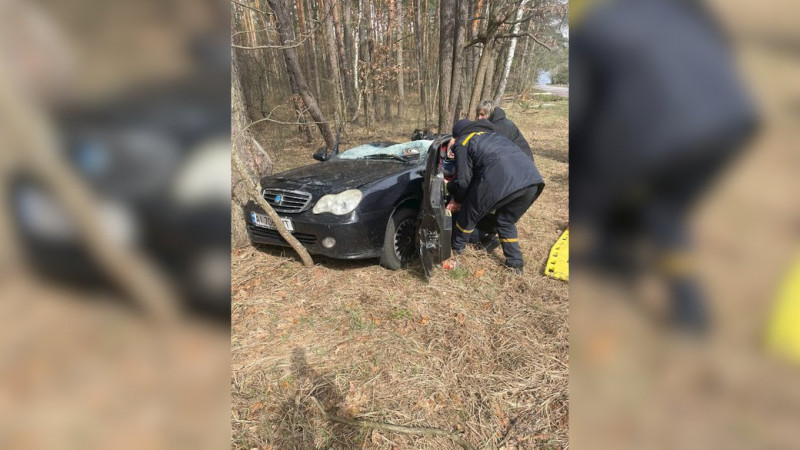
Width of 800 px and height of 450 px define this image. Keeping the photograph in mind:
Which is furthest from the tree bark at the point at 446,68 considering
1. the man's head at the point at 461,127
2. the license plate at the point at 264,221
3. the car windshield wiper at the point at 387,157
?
the license plate at the point at 264,221

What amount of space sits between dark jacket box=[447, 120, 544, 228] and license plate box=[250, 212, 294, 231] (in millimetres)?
1814

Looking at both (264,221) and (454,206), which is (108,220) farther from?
(454,206)

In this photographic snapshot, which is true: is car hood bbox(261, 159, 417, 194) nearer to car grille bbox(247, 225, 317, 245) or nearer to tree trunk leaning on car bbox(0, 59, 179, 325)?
car grille bbox(247, 225, 317, 245)

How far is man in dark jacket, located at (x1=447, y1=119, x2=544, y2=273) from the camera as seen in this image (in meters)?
3.74

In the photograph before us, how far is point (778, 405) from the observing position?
0.45 metres

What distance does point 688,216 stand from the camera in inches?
17.8

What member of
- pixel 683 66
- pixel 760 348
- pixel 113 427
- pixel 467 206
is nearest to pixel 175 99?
pixel 113 427

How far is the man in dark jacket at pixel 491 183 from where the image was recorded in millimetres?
3742

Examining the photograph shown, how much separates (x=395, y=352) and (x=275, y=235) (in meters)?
1.99

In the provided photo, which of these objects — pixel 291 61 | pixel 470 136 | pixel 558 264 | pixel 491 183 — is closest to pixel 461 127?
pixel 470 136

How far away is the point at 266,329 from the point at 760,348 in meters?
3.27

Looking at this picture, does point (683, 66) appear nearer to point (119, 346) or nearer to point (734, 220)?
point (734, 220)

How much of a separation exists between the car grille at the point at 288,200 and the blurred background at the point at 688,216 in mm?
3568

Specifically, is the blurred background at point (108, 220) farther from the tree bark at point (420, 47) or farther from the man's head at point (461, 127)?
the tree bark at point (420, 47)
